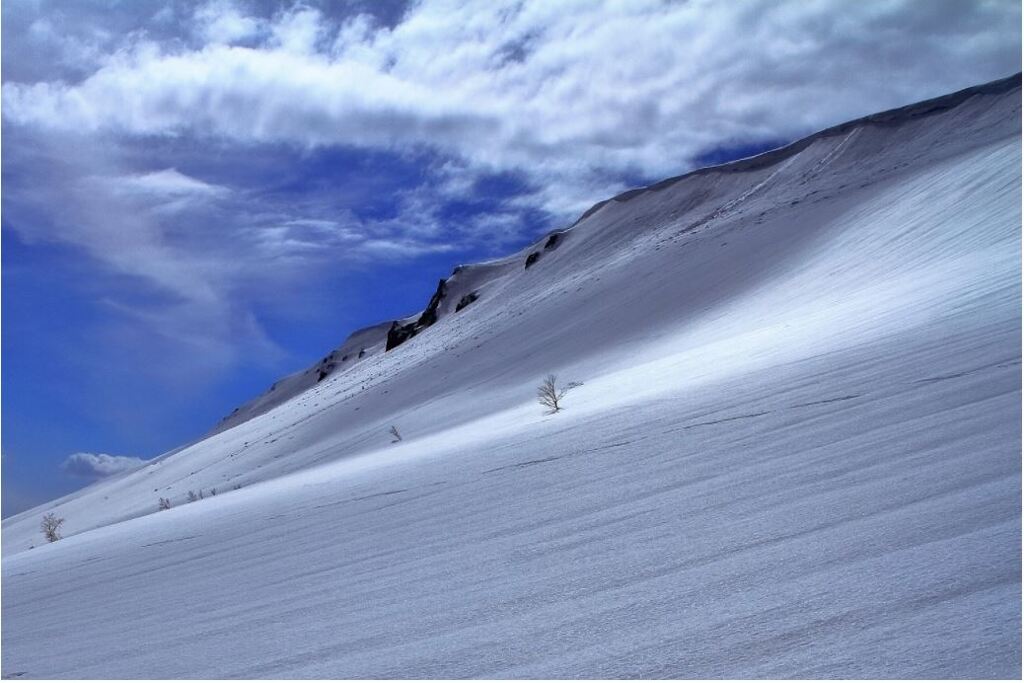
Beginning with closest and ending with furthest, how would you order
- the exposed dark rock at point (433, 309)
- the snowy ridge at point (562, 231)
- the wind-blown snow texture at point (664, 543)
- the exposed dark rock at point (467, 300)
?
the wind-blown snow texture at point (664, 543) < the snowy ridge at point (562, 231) < the exposed dark rock at point (467, 300) < the exposed dark rock at point (433, 309)

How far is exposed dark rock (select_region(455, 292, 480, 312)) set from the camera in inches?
1330

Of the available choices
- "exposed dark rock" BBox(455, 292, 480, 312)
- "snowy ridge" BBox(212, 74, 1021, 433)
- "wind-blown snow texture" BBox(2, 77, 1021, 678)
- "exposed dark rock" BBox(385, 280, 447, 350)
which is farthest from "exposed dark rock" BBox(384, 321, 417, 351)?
"wind-blown snow texture" BBox(2, 77, 1021, 678)

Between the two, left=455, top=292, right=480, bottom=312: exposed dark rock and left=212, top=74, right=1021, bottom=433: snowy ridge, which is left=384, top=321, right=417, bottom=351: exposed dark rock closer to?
left=212, top=74, right=1021, bottom=433: snowy ridge

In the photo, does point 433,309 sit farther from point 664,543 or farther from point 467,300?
point 664,543

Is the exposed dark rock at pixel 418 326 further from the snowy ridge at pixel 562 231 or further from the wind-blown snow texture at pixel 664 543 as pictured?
the wind-blown snow texture at pixel 664 543

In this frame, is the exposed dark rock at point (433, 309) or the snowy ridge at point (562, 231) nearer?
the snowy ridge at point (562, 231)

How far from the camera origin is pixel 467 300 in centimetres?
3428

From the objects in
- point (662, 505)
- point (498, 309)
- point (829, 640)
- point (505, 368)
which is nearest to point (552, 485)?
point (662, 505)

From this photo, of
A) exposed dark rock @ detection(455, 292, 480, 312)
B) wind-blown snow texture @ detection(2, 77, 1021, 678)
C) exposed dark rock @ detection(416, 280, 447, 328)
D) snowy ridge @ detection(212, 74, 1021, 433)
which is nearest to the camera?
wind-blown snow texture @ detection(2, 77, 1021, 678)

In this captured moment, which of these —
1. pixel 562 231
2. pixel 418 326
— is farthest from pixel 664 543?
pixel 418 326

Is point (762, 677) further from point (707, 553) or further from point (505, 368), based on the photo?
point (505, 368)

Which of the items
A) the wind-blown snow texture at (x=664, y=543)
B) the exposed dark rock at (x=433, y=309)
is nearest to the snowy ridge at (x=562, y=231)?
the exposed dark rock at (x=433, y=309)

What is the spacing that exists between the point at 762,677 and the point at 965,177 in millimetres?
13781

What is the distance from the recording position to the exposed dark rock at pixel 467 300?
1330 inches
